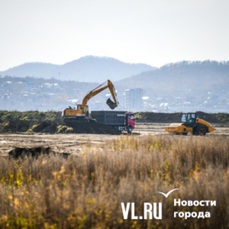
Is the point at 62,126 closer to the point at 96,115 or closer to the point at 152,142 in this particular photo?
the point at 96,115

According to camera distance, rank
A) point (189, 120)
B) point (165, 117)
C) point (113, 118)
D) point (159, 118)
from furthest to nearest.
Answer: point (165, 117) → point (159, 118) → point (113, 118) → point (189, 120)

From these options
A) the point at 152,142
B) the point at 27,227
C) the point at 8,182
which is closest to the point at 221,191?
the point at 27,227

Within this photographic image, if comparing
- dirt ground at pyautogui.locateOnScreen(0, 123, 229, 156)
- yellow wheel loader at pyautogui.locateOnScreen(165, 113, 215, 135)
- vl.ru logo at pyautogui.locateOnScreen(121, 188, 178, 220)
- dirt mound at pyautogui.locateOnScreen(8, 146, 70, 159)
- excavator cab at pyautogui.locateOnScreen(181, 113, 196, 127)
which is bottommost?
dirt ground at pyautogui.locateOnScreen(0, 123, 229, 156)

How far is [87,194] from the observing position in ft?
18.3

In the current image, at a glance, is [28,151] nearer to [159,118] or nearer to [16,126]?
[16,126]

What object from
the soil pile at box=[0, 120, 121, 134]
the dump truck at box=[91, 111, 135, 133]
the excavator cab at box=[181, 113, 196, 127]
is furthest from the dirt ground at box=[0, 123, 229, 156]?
the dump truck at box=[91, 111, 135, 133]

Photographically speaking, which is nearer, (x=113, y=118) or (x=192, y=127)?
(x=192, y=127)

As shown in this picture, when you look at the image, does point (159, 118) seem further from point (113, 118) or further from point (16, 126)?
point (16, 126)

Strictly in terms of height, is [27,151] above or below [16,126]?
below

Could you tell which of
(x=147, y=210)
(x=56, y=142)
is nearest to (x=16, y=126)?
(x=56, y=142)

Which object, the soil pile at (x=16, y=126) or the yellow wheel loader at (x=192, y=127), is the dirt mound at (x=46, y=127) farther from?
the yellow wheel loader at (x=192, y=127)

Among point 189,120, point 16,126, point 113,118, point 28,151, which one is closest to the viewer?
point 28,151

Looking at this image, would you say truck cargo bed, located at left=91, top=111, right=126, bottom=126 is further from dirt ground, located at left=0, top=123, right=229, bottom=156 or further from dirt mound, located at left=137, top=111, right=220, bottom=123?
dirt mound, located at left=137, top=111, right=220, bottom=123

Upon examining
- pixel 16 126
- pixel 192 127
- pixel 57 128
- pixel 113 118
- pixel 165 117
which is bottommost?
pixel 57 128
